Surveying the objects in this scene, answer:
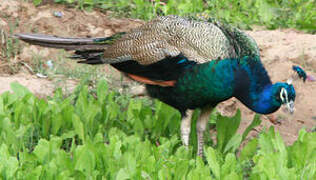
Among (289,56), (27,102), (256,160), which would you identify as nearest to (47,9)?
(27,102)

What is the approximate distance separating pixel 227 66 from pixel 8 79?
1.96m

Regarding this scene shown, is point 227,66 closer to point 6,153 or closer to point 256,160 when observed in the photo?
point 256,160

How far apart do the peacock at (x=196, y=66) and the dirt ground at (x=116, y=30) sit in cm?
71

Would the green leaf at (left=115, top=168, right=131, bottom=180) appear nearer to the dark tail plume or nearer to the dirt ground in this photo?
the dark tail plume

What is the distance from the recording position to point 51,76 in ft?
16.8

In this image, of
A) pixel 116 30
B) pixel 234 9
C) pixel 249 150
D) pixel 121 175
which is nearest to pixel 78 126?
pixel 121 175

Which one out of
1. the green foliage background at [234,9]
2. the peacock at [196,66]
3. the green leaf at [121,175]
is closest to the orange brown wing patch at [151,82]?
the peacock at [196,66]

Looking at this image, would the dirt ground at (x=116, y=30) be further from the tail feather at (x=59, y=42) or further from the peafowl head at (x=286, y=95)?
the peafowl head at (x=286, y=95)

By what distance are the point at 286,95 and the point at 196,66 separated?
23.5 inches

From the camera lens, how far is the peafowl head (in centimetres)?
388

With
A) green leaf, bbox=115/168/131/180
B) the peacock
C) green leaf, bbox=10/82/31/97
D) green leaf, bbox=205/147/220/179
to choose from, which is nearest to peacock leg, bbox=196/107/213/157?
the peacock

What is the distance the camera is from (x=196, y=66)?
3.91 meters

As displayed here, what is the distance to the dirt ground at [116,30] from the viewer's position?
195 inches

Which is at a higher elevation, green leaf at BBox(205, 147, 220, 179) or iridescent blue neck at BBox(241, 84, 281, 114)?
iridescent blue neck at BBox(241, 84, 281, 114)
